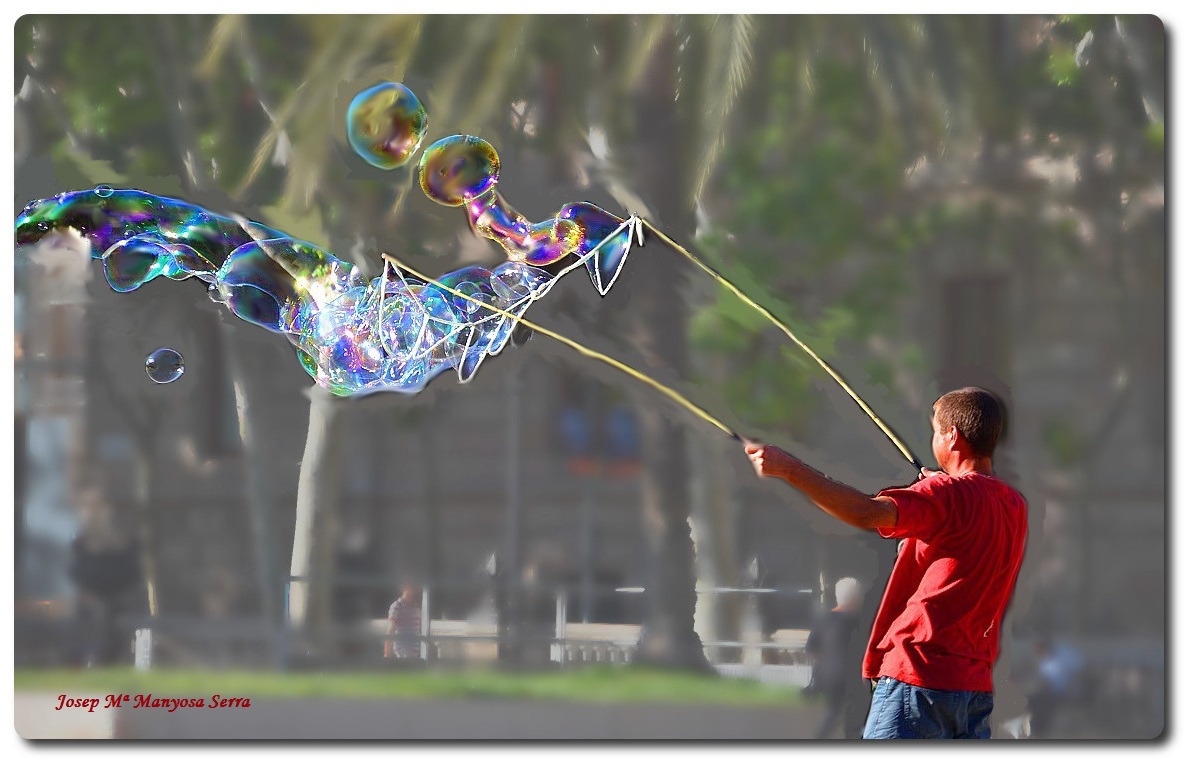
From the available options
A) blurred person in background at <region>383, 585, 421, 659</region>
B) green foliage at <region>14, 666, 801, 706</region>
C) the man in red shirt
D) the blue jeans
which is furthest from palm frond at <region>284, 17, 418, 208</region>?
the blue jeans

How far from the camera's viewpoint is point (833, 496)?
2.91 m

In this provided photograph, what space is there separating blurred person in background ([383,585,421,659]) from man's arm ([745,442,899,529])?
5.61 feet

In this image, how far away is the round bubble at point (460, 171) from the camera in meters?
4.11

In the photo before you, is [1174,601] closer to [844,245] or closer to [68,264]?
[844,245]

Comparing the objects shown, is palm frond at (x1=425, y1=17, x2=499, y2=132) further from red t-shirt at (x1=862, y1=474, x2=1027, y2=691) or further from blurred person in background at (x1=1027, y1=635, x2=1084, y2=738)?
blurred person in background at (x1=1027, y1=635, x2=1084, y2=738)

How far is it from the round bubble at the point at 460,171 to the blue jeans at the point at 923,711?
6.25 feet

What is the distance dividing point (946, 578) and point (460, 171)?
6.19 ft

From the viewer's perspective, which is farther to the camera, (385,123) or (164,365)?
(164,365)

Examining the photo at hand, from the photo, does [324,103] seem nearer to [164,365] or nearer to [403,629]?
[164,365]

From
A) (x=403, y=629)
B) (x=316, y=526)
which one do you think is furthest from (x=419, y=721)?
(x=316, y=526)

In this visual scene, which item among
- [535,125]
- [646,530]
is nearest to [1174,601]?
[646,530]

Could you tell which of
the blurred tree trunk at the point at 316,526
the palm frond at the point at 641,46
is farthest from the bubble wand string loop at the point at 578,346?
the palm frond at the point at 641,46

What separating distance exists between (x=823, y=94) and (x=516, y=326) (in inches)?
47.3

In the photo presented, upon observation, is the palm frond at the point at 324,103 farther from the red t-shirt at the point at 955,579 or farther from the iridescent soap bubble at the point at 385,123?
the red t-shirt at the point at 955,579
